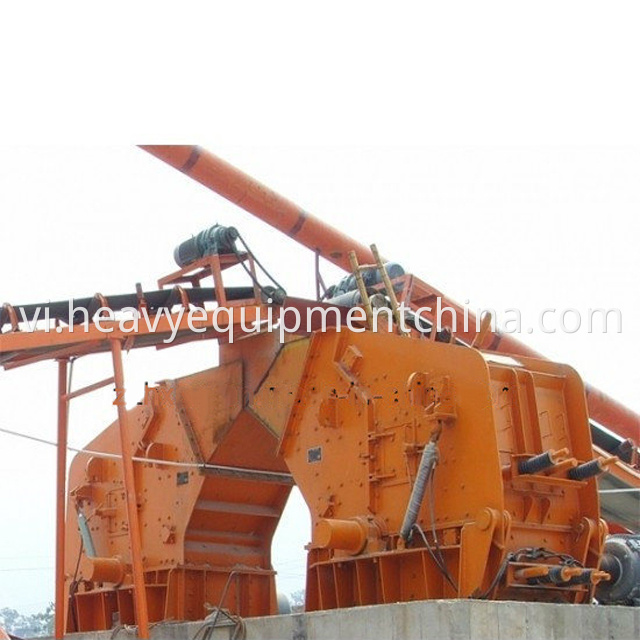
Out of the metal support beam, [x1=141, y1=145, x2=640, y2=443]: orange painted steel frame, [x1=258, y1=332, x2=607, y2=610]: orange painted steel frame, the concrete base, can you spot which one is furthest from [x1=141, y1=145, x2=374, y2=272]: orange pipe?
the concrete base

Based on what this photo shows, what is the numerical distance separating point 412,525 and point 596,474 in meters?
1.71

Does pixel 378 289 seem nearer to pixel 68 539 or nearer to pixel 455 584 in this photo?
pixel 455 584

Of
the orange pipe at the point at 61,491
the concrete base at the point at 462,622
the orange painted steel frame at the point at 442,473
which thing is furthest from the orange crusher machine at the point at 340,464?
the concrete base at the point at 462,622

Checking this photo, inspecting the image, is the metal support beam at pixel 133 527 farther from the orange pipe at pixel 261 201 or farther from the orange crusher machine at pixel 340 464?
the orange pipe at pixel 261 201

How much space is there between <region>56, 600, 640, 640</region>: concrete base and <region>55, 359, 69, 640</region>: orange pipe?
2.99 metres

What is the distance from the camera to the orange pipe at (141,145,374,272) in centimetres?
1472

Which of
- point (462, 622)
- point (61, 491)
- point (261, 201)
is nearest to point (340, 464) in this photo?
point (462, 622)

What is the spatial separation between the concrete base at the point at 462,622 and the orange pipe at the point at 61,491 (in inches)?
118

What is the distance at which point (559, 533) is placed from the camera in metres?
10.7

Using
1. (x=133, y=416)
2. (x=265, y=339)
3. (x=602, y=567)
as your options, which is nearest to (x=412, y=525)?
(x=602, y=567)

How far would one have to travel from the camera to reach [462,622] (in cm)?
890

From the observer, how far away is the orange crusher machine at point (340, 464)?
34.0ft

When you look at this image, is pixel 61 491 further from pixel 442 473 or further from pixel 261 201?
pixel 261 201

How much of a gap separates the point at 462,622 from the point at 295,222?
803cm
